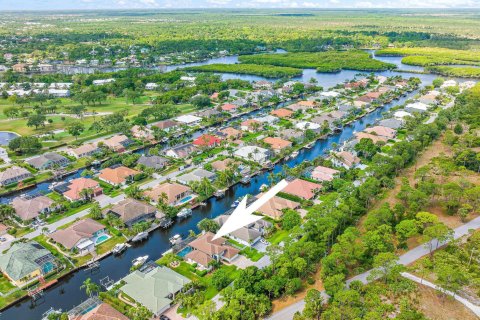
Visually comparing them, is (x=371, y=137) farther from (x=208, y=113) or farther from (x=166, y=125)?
(x=166, y=125)

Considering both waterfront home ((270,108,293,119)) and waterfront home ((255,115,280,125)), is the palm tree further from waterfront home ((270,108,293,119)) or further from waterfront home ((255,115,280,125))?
waterfront home ((270,108,293,119))

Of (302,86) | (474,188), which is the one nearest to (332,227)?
(474,188)

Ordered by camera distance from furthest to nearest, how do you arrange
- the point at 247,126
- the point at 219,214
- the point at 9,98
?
1. the point at 9,98
2. the point at 247,126
3. the point at 219,214

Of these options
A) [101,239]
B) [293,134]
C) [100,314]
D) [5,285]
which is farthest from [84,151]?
[100,314]

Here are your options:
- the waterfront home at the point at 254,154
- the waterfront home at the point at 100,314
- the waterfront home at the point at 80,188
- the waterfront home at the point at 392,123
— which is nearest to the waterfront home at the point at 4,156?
the waterfront home at the point at 80,188

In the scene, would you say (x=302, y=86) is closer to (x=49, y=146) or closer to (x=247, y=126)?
(x=247, y=126)

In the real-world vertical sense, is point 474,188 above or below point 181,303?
above
